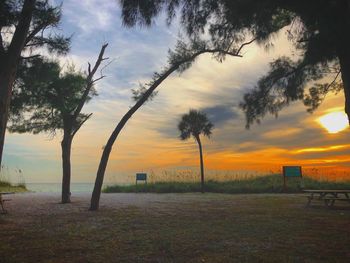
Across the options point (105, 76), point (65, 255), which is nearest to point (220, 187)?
point (105, 76)

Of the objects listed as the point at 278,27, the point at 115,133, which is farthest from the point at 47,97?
the point at 278,27

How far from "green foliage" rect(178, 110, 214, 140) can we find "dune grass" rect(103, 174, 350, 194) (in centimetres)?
356

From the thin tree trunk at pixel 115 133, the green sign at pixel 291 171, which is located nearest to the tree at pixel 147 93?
the thin tree trunk at pixel 115 133

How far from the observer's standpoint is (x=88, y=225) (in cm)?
886

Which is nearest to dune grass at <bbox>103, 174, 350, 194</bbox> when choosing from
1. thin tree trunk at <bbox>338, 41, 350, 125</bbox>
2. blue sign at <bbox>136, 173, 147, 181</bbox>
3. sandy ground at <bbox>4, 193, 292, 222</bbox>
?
blue sign at <bbox>136, 173, 147, 181</bbox>

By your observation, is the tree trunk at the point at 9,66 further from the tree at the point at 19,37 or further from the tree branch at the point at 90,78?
the tree branch at the point at 90,78

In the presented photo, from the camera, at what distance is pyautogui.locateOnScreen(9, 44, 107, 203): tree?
14.4 metres

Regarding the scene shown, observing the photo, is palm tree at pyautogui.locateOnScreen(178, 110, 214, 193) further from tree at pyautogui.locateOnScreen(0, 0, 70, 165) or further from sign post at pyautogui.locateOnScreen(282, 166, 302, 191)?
tree at pyautogui.locateOnScreen(0, 0, 70, 165)

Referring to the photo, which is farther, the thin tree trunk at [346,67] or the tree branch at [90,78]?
the tree branch at [90,78]

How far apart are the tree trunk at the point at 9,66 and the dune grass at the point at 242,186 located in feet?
51.4

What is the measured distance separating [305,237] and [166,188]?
18.2 meters

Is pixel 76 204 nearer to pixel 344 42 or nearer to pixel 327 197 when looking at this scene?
pixel 327 197

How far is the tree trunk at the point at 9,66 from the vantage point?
28.5ft

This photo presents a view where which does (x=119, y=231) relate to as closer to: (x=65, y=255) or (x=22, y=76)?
(x=65, y=255)
